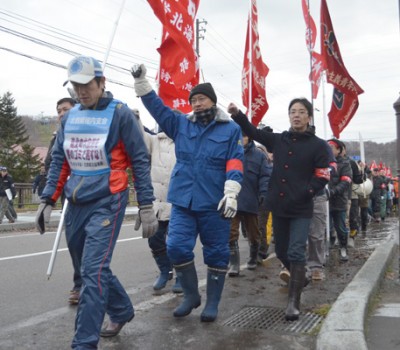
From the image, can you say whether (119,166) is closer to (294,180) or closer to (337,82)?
(294,180)

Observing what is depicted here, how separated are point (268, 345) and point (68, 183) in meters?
1.82

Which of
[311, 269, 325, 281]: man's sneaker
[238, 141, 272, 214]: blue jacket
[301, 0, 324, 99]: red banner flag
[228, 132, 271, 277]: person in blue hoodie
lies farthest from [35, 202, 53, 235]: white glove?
[301, 0, 324, 99]: red banner flag

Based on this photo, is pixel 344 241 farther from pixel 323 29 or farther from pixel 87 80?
pixel 87 80

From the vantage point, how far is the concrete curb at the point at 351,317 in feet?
11.5

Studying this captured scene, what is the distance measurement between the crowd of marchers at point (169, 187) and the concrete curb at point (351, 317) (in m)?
0.45

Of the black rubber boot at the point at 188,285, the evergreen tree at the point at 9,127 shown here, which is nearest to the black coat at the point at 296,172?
the black rubber boot at the point at 188,285

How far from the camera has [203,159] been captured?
4.45 metres

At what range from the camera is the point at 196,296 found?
15.0 feet

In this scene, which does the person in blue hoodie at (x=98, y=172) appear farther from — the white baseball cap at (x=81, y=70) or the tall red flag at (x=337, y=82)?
the tall red flag at (x=337, y=82)

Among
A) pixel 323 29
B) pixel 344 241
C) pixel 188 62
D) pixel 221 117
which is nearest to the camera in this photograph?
pixel 221 117

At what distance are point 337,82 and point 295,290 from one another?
6353 mm

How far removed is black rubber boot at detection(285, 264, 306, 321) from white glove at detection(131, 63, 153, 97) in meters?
2.03

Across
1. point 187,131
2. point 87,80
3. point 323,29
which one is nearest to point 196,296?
point 187,131

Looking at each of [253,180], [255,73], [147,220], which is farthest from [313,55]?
[147,220]
